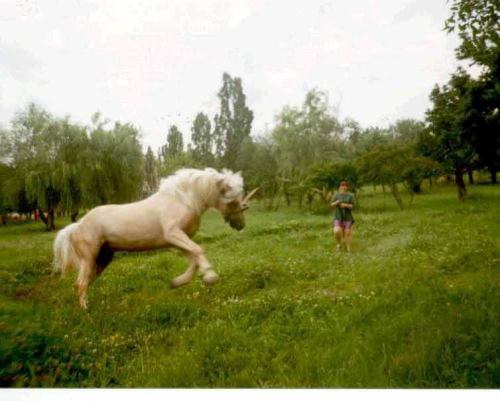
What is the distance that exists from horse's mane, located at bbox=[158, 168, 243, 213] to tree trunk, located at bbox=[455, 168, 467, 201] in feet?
8.00

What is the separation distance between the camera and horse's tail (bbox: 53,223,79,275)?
3719 mm

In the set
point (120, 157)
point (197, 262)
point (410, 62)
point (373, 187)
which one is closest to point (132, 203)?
point (120, 157)

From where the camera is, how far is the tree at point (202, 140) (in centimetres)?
398

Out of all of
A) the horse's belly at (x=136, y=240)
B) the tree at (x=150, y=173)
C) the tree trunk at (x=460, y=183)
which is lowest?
the horse's belly at (x=136, y=240)

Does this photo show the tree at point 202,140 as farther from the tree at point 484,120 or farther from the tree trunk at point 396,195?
the tree at point 484,120

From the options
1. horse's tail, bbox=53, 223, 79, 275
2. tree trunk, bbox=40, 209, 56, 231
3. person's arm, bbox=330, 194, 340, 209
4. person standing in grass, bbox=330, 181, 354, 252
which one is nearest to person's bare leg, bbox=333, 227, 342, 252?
person standing in grass, bbox=330, 181, 354, 252

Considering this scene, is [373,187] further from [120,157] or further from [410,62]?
[120,157]

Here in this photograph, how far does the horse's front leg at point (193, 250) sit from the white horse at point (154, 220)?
27 mm

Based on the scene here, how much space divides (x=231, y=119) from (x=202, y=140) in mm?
384

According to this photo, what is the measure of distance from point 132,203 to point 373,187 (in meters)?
2.75

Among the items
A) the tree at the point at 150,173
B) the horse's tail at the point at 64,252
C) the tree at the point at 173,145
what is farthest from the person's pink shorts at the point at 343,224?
the horse's tail at the point at 64,252

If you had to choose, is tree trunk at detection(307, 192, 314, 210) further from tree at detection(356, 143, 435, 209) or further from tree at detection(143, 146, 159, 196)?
tree at detection(143, 146, 159, 196)

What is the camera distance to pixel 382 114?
4.14 meters

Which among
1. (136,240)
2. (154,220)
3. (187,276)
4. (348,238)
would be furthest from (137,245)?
(348,238)
